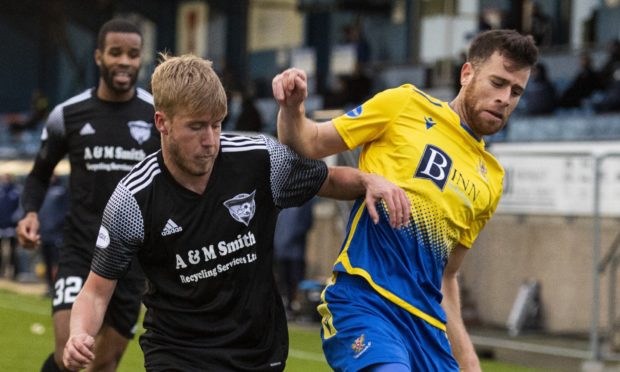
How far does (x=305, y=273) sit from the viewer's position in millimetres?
17453

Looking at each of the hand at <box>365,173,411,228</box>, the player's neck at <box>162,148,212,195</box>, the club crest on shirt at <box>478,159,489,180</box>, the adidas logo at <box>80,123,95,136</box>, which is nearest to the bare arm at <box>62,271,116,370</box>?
the player's neck at <box>162,148,212,195</box>

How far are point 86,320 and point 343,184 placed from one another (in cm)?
117

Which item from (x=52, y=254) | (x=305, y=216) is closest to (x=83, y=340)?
(x=305, y=216)

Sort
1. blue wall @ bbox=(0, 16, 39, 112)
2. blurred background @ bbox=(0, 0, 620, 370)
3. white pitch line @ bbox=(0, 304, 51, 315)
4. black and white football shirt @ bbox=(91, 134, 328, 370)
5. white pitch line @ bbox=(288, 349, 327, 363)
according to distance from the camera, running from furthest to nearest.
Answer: blue wall @ bbox=(0, 16, 39, 112) → white pitch line @ bbox=(0, 304, 51, 315) → blurred background @ bbox=(0, 0, 620, 370) → white pitch line @ bbox=(288, 349, 327, 363) → black and white football shirt @ bbox=(91, 134, 328, 370)

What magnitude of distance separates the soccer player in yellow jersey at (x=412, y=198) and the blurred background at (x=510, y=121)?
6.22 m

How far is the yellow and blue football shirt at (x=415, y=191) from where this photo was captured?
16.8ft

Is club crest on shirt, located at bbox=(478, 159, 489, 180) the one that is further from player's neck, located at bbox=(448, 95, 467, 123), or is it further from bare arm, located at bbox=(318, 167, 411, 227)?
bare arm, located at bbox=(318, 167, 411, 227)

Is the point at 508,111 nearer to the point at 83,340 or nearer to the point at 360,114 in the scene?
the point at 360,114

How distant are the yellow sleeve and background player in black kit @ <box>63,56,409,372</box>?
0.61 feet

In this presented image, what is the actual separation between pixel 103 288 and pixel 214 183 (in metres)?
0.59

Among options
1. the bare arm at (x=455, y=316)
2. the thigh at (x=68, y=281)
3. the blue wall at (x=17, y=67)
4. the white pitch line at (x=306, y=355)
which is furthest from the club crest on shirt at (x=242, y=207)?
the blue wall at (x=17, y=67)

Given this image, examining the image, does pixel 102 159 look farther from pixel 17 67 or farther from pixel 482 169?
pixel 17 67

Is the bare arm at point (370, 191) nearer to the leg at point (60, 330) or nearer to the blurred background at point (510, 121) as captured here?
the leg at point (60, 330)

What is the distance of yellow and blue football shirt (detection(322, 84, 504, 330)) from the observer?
5.11m
